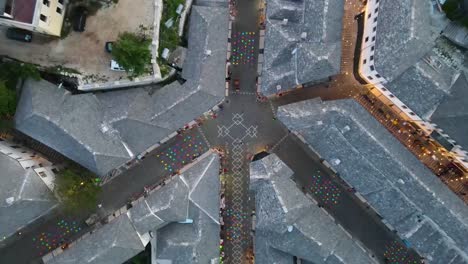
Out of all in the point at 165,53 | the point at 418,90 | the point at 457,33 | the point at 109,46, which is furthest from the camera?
the point at 165,53

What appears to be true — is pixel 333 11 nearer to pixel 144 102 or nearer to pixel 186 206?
pixel 144 102

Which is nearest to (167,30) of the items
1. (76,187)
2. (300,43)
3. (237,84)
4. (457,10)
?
(237,84)

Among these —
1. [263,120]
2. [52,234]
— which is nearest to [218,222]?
[263,120]

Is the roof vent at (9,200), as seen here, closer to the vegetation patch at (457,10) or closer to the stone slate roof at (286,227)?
the stone slate roof at (286,227)

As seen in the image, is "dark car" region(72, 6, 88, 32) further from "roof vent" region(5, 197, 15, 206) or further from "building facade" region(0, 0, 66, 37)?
"roof vent" region(5, 197, 15, 206)

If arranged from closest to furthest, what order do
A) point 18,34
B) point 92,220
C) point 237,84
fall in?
point 18,34 → point 92,220 → point 237,84

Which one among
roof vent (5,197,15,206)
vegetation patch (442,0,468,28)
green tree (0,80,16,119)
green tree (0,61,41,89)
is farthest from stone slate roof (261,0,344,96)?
roof vent (5,197,15,206)

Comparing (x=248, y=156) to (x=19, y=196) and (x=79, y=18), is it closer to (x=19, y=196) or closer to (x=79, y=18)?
(x=79, y=18)
